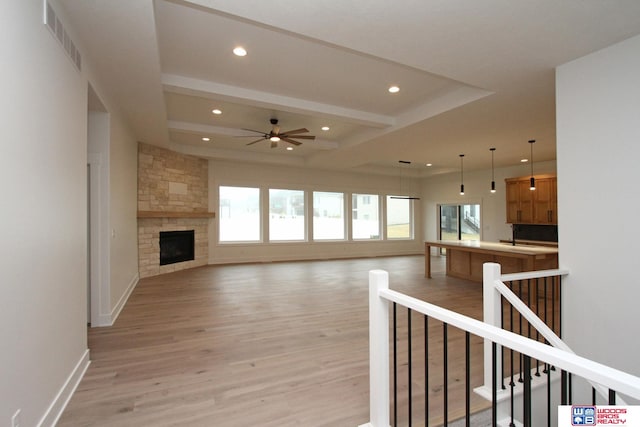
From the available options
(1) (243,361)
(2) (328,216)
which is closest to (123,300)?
→ (1) (243,361)

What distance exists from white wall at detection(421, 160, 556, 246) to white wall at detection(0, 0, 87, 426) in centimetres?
932

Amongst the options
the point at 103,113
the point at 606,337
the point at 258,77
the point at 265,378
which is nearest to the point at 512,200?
the point at 606,337

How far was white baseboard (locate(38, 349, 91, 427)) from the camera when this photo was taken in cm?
194

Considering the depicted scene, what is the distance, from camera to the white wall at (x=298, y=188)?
8.53 metres

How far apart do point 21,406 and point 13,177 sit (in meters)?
1.21

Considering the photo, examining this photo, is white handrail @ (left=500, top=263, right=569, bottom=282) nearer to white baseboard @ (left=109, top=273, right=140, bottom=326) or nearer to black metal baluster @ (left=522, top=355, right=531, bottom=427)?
black metal baluster @ (left=522, top=355, right=531, bottom=427)

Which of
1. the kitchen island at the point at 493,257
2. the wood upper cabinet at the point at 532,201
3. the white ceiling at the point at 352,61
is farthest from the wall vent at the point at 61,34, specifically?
the wood upper cabinet at the point at 532,201

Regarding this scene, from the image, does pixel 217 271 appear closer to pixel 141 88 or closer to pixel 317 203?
pixel 317 203

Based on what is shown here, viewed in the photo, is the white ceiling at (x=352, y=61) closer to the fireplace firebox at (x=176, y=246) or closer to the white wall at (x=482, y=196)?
the fireplace firebox at (x=176, y=246)

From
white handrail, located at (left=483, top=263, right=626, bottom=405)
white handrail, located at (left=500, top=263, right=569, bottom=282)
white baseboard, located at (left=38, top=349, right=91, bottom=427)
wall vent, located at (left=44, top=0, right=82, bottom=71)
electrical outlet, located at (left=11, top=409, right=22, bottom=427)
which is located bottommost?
white baseboard, located at (left=38, top=349, right=91, bottom=427)

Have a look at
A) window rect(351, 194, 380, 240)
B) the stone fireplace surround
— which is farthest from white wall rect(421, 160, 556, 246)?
the stone fireplace surround

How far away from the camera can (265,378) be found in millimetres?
2564

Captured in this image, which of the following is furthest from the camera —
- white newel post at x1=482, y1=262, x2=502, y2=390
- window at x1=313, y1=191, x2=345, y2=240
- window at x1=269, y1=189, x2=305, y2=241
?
window at x1=313, y1=191, x2=345, y2=240

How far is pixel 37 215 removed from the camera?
183 cm
